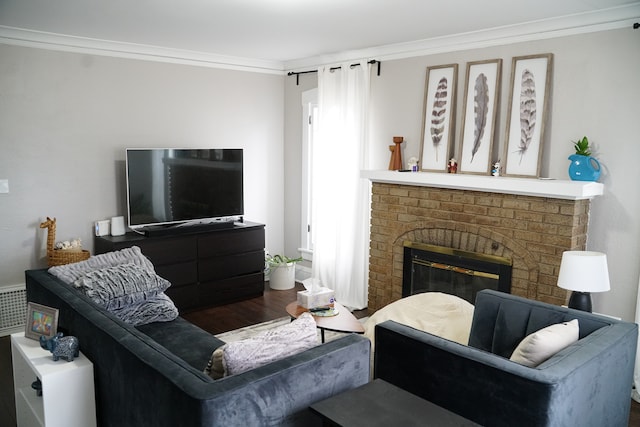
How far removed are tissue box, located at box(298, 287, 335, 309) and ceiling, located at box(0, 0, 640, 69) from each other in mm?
2007

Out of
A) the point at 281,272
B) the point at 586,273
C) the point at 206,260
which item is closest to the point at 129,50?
the point at 206,260

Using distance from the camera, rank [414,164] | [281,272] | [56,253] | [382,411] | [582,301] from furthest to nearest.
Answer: [281,272], [414,164], [56,253], [582,301], [382,411]

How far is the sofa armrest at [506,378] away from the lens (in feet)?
6.68

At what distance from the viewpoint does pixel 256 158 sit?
5969mm

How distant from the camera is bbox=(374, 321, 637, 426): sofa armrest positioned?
204cm

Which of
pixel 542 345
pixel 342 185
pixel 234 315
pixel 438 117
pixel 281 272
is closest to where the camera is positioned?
pixel 542 345

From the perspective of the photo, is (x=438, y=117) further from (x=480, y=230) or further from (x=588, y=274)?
(x=588, y=274)

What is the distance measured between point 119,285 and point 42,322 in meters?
0.62

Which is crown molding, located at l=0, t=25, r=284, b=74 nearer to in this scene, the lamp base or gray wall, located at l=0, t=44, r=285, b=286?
gray wall, located at l=0, t=44, r=285, b=286

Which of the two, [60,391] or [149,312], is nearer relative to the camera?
[60,391]

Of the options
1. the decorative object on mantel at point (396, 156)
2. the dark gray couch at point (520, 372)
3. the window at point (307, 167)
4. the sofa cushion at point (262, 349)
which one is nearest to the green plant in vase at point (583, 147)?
the dark gray couch at point (520, 372)

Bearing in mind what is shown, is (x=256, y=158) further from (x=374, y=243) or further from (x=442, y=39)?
(x=442, y=39)

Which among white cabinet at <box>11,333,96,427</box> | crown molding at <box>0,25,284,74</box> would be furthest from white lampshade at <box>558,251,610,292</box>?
crown molding at <box>0,25,284,74</box>

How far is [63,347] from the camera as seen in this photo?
246cm
